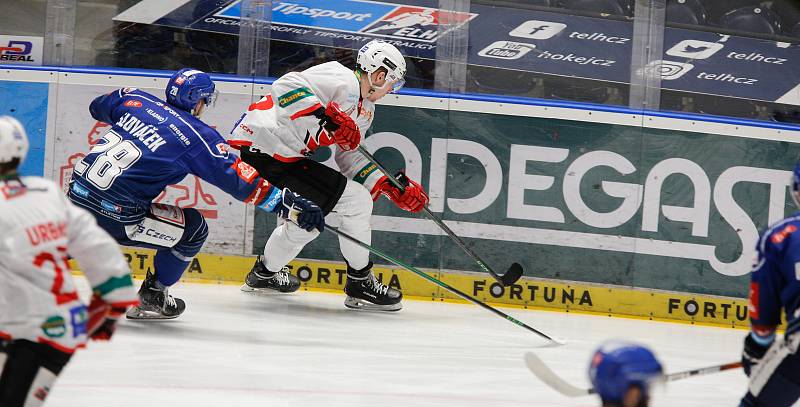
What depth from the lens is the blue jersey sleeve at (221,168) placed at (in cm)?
495

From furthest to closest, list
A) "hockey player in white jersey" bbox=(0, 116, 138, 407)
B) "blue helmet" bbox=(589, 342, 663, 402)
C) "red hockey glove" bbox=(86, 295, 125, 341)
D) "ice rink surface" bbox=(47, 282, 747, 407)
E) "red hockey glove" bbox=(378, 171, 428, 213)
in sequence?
"red hockey glove" bbox=(378, 171, 428, 213) → "ice rink surface" bbox=(47, 282, 747, 407) → "red hockey glove" bbox=(86, 295, 125, 341) → "hockey player in white jersey" bbox=(0, 116, 138, 407) → "blue helmet" bbox=(589, 342, 663, 402)

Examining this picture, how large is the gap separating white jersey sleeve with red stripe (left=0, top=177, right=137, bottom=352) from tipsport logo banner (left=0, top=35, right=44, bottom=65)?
420 cm

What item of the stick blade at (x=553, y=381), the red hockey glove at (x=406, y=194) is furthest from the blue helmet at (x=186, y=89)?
the stick blade at (x=553, y=381)

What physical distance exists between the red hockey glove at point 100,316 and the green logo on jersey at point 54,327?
0.41ft

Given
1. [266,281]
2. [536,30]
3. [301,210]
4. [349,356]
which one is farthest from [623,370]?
[536,30]

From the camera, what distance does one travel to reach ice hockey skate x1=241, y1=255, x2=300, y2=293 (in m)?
6.12

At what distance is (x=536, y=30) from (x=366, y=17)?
100cm

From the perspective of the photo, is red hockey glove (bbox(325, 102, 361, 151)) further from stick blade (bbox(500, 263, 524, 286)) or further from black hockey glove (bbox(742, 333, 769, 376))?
black hockey glove (bbox(742, 333, 769, 376))

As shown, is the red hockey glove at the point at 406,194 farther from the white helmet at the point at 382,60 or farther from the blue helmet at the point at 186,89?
the blue helmet at the point at 186,89

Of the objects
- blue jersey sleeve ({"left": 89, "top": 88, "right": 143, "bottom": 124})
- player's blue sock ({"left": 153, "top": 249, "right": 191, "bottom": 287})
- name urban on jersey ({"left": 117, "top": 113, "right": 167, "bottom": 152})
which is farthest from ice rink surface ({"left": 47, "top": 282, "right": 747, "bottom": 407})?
blue jersey sleeve ({"left": 89, "top": 88, "right": 143, "bottom": 124})

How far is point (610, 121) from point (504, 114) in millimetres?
601

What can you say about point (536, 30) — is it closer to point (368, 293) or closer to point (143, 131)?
point (368, 293)

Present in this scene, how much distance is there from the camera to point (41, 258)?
261cm

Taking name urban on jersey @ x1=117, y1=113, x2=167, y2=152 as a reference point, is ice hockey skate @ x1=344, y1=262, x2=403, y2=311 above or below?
below
